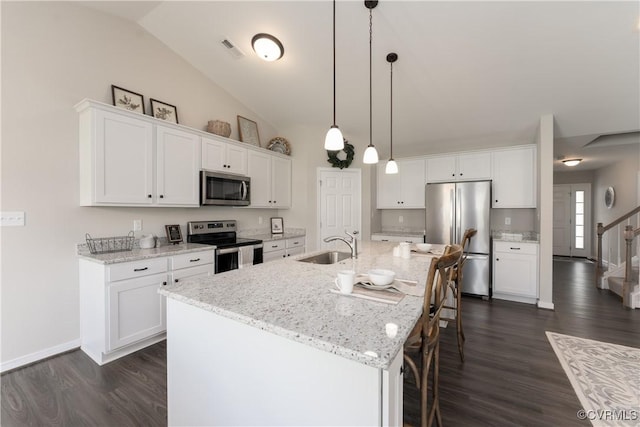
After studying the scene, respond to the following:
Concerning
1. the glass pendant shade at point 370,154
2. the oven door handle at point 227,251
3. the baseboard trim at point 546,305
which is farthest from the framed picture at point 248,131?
the baseboard trim at point 546,305

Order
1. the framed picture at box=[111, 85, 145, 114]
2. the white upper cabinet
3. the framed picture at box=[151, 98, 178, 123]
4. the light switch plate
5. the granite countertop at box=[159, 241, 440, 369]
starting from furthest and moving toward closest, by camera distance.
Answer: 1. the framed picture at box=[151, 98, 178, 123]
2. the white upper cabinet
3. the framed picture at box=[111, 85, 145, 114]
4. the light switch plate
5. the granite countertop at box=[159, 241, 440, 369]

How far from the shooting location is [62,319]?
2.49m

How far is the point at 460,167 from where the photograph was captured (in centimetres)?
439

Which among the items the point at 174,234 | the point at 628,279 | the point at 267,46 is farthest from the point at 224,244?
the point at 628,279

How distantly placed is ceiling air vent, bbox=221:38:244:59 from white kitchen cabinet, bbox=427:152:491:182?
3.25m

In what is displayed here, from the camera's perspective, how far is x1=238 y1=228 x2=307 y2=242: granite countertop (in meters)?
4.18

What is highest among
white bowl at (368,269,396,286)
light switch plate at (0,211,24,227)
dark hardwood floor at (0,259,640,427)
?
light switch plate at (0,211,24,227)

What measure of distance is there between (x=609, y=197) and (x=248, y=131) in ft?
25.6

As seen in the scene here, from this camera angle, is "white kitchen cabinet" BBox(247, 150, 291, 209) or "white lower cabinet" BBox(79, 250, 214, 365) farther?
"white kitchen cabinet" BBox(247, 150, 291, 209)

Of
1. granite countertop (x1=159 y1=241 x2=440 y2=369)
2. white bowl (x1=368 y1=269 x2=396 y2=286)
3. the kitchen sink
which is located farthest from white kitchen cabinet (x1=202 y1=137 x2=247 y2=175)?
white bowl (x1=368 y1=269 x2=396 y2=286)

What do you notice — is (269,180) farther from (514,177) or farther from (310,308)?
(514,177)

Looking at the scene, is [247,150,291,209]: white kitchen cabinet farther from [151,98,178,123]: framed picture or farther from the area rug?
the area rug

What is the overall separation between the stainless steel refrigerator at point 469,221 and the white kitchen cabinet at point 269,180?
2405 mm

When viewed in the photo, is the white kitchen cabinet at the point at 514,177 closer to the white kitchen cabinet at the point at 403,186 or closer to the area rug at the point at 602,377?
the white kitchen cabinet at the point at 403,186
